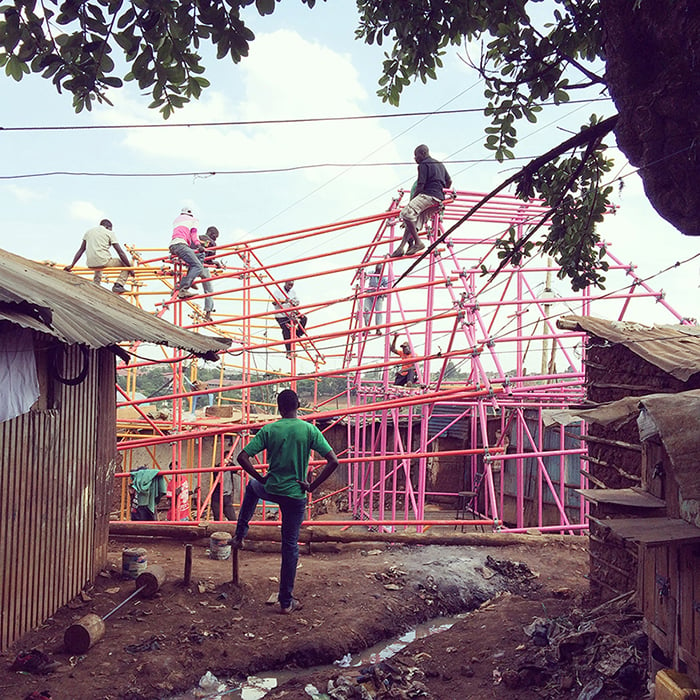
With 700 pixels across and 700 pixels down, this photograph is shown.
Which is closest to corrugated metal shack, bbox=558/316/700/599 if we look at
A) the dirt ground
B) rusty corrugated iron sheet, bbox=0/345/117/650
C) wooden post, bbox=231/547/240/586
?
the dirt ground

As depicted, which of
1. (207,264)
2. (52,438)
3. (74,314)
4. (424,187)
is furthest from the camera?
(207,264)

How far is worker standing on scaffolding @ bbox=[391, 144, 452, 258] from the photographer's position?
9.59 metres

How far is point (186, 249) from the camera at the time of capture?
11281mm

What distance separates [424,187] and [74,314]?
238 inches

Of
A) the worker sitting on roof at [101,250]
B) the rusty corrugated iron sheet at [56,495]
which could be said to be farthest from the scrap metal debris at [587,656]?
the worker sitting on roof at [101,250]

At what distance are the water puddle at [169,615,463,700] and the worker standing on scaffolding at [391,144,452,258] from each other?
582 cm

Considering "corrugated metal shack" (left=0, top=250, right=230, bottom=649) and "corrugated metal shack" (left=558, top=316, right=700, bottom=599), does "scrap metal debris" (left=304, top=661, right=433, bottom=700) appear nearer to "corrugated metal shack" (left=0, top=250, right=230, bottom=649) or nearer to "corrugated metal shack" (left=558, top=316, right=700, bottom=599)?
"corrugated metal shack" (left=558, top=316, right=700, bottom=599)

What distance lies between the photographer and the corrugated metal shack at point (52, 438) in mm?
4227

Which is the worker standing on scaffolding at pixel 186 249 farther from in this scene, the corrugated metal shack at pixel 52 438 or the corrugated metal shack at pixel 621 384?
the corrugated metal shack at pixel 621 384

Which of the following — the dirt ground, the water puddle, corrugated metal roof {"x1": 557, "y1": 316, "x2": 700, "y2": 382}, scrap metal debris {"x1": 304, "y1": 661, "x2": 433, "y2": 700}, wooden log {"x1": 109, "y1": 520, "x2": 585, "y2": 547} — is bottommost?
the water puddle

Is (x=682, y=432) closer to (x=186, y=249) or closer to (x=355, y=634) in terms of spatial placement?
(x=355, y=634)

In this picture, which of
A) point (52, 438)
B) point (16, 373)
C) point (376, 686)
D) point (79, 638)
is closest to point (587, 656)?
point (376, 686)

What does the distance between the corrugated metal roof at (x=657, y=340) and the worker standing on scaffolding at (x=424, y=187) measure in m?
3.54

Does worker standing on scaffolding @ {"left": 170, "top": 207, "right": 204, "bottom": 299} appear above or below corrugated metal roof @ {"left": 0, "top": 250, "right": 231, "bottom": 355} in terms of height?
above
